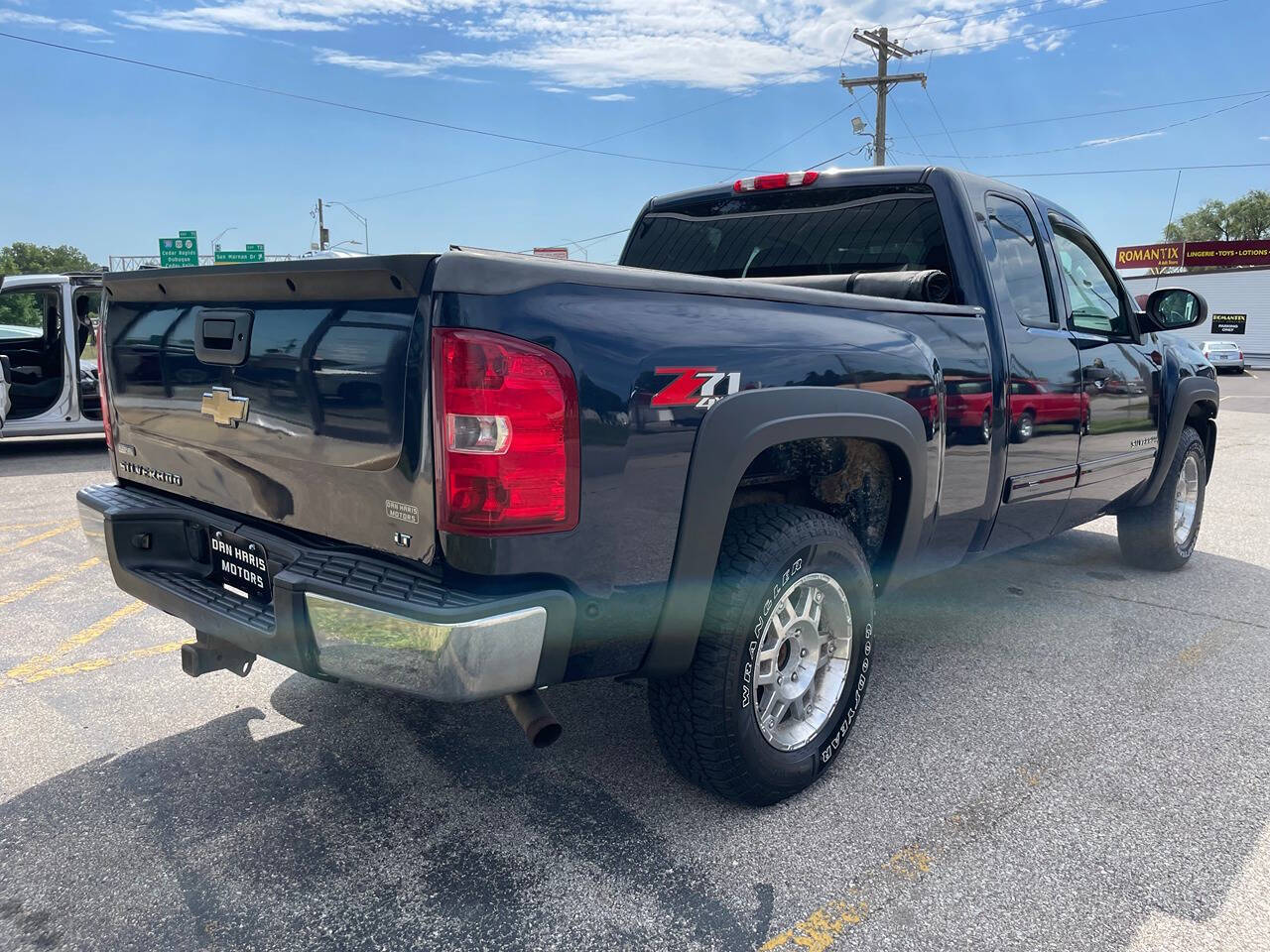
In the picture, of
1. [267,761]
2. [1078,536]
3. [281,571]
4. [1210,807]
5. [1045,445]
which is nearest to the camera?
[281,571]

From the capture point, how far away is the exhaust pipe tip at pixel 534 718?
2271mm

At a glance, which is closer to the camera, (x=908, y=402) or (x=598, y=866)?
(x=598, y=866)

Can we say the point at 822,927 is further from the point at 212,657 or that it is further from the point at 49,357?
the point at 49,357

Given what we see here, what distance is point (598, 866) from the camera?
8.15 feet

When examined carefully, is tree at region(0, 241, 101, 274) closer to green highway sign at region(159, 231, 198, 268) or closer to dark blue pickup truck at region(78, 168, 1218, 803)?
green highway sign at region(159, 231, 198, 268)

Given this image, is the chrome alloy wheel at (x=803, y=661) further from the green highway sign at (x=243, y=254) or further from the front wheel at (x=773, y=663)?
the green highway sign at (x=243, y=254)

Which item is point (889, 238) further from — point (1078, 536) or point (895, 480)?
point (1078, 536)

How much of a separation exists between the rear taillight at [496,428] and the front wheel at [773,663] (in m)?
0.70

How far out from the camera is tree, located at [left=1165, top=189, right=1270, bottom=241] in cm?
6994

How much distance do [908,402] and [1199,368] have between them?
346cm

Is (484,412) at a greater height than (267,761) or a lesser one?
greater

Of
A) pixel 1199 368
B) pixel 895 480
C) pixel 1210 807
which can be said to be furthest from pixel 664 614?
pixel 1199 368

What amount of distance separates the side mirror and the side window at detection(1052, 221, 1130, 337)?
0.18 metres

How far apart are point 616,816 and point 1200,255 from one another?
62.0 metres
